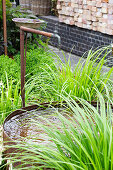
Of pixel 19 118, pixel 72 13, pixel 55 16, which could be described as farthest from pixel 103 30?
pixel 19 118

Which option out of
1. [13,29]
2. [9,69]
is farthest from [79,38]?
[9,69]

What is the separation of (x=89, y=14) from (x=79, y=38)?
27.6 inches

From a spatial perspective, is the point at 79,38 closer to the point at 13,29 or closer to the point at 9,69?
the point at 13,29

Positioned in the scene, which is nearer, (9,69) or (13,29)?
(9,69)

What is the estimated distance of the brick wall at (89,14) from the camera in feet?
19.7

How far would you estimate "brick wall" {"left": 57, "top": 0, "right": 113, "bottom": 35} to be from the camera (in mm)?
6004

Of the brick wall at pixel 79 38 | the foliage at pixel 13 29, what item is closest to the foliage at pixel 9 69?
the foliage at pixel 13 29

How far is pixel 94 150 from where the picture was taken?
4.99 ft

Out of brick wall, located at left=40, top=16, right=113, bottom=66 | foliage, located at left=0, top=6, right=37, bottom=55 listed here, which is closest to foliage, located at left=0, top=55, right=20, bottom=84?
foliage, located at left=0, top=6, right=37, bottom=55

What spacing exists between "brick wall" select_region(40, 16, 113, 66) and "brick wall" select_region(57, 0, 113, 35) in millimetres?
110

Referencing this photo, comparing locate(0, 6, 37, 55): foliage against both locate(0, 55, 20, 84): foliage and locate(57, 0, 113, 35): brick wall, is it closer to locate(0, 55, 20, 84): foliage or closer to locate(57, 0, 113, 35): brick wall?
locate(0, 55, 20, 84): foliage

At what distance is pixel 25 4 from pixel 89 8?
3.39 metres

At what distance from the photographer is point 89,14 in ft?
21.4

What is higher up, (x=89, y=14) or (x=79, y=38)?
(x=89, y=14)
